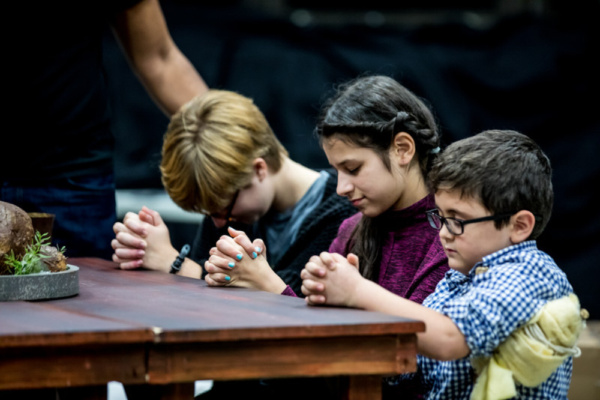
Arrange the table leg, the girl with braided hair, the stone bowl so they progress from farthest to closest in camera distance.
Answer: the girl with braided hair, the stone bowl, the table leg

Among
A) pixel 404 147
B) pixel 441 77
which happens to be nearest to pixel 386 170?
pixel 404 147

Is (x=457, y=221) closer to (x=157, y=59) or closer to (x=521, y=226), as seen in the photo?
(x=521, y=226)

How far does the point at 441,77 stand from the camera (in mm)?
4637

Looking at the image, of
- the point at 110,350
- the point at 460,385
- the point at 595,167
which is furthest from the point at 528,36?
the point at 110,350

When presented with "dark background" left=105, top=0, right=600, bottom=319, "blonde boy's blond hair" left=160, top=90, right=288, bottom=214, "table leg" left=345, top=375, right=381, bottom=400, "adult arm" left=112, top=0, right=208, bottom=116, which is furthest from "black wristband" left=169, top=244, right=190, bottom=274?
"dark background" left=105, top=0, right=600, bottom=319

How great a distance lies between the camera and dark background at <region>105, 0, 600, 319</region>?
4527mm

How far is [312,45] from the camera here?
4.79 metres

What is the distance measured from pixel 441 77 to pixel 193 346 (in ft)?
10.8

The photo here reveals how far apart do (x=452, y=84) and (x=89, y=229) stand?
2235 mm

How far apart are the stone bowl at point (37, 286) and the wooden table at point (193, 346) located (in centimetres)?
12

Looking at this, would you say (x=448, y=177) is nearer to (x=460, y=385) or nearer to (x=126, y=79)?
(x=460, y=385)

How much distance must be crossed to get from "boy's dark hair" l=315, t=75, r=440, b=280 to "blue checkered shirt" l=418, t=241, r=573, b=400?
0.43 meters

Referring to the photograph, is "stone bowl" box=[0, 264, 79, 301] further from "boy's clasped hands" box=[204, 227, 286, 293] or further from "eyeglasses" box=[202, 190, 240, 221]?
"eyeglasses" box=[202, 190, 240, 221]

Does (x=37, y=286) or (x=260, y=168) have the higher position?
(x=260, y=168)
